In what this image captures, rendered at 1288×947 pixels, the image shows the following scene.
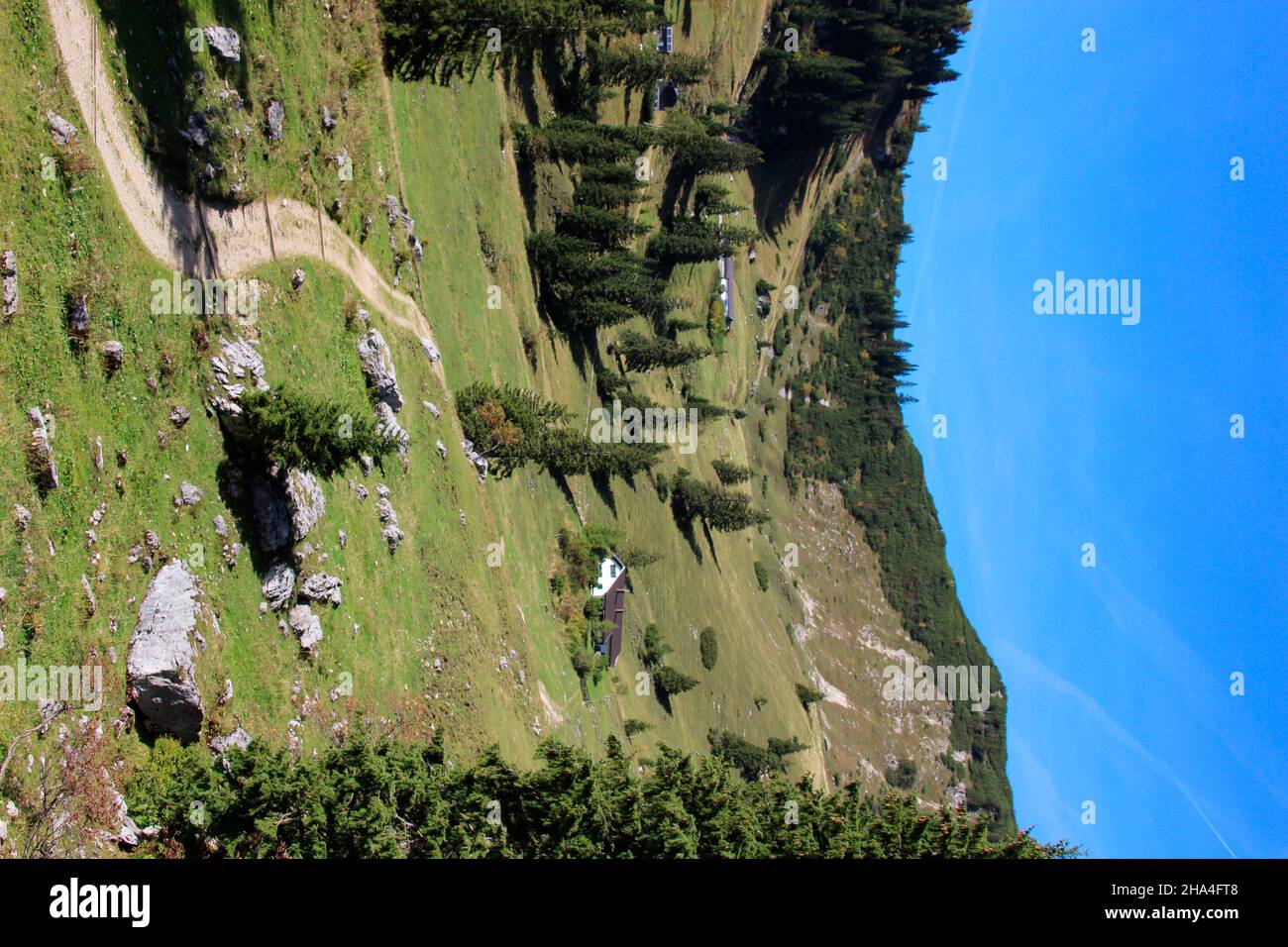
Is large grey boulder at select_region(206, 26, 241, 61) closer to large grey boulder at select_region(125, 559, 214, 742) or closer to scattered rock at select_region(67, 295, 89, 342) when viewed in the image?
scattered rock at select_region(67, 295, 89, 342)

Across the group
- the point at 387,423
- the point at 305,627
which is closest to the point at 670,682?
the point at 387,423

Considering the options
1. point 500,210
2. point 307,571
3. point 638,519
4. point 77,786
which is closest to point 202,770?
point 77,786

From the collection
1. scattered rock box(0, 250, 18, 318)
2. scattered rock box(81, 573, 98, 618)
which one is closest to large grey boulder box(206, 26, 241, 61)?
scattered rock box(0, 250, 18, 318)

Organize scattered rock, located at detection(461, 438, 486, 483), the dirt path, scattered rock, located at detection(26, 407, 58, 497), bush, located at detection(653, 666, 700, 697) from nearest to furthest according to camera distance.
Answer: scattered rock, located at detection(26, 407, 58, 497) < the dirt path < scattered rock, located at detection(461, 438, 486, 483) < bush, located at detection(653, 666, 700, 697)

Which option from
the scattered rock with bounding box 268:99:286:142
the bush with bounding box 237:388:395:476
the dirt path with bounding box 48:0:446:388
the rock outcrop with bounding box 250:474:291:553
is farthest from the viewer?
the scattered rock with bounding box 268:99:286:142

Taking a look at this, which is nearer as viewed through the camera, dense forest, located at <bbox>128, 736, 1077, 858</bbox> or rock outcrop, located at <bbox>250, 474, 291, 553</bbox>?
dense forest, located at <bbox>128, 736, 1077, 858</bbox>

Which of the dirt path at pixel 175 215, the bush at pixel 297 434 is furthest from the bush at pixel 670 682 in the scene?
the bush at pixel 297 434
